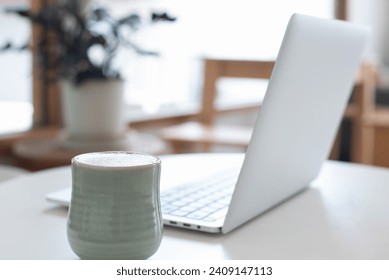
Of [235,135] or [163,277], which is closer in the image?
[163,277]

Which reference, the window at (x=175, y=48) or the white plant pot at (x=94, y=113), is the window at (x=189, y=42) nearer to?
the window at (x=175, y=48)

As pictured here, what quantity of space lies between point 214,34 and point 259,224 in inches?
112

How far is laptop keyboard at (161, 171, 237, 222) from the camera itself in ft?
2.21

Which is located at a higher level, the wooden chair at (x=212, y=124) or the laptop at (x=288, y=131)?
the laptop at (x=288, y=131)

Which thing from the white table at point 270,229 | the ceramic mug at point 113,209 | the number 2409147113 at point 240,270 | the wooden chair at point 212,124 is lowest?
the wooden chair at point 212,124

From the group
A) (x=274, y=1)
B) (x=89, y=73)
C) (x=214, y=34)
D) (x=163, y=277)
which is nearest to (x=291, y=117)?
(x=163, y=277)

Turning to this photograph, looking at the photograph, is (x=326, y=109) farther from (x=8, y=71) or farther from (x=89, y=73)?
(x=8, y=71)

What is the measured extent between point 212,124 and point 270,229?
6.56ft

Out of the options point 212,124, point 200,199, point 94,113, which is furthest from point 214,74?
point 200,199

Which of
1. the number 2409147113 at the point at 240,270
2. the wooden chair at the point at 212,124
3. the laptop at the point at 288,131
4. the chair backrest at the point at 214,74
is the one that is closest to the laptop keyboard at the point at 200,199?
the laptop at the point at 288,131

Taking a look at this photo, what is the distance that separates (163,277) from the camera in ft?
1.65

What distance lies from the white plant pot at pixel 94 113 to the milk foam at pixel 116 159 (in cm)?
109

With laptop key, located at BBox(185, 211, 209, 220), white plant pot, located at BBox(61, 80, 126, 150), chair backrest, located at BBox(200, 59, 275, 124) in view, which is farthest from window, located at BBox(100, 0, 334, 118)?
laptop key, located at BBox(185, 211, 209, 220)

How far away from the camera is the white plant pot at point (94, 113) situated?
1597 mm
